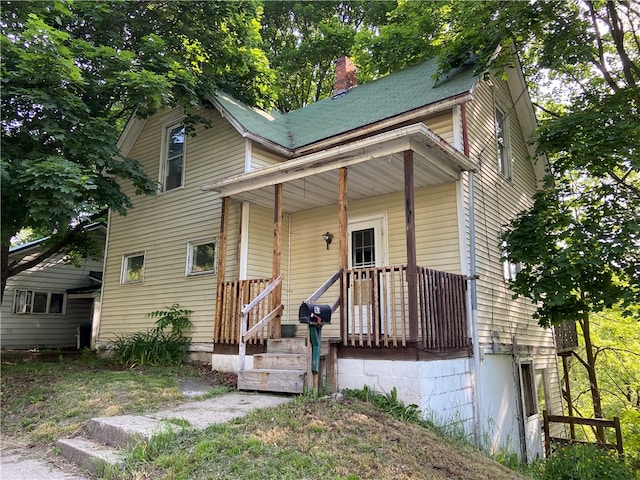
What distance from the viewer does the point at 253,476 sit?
3709 mm

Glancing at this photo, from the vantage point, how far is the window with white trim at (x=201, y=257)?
10156mm

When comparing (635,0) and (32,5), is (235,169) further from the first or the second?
(635,0)

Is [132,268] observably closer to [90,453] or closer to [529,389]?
[90,453]

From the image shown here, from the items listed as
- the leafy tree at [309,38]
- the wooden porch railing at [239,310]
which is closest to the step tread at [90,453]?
the wooden porch railing at [239,310]

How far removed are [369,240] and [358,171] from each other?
6.52ft

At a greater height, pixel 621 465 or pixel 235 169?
pixel 235 169

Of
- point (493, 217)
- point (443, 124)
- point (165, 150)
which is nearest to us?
point (443, 124)

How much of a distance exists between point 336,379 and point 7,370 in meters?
7.17

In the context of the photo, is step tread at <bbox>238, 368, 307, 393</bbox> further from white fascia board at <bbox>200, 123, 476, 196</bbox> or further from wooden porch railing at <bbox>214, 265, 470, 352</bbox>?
white fascia board at <bbox>200, 123, 476, 196</bbox>

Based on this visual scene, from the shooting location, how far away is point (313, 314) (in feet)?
20.9

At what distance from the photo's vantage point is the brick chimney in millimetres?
13591

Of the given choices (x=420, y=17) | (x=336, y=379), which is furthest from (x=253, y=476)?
(x=420, y=17)

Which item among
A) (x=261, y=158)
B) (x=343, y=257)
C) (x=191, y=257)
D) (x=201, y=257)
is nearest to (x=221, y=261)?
(x=201, y=257)

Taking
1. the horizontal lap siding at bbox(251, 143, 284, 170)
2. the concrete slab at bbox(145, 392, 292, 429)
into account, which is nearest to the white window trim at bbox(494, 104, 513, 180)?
the horizontal lap siding at bbox(251, 143, 284, 170)
